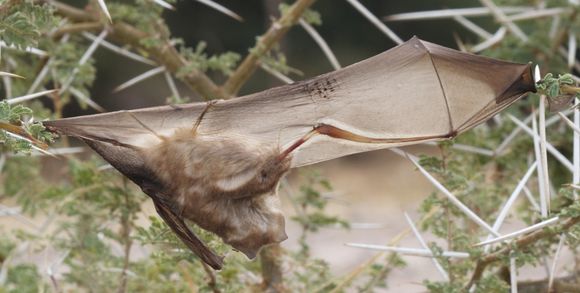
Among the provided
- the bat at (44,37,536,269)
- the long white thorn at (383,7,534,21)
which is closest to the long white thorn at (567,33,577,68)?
the long white thorn at (383,7,534,21)

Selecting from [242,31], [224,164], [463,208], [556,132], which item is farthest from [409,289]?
[242,31]

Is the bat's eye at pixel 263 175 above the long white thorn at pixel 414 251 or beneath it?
beneath

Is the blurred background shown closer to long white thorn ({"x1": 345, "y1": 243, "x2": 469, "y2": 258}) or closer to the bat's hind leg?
long white thorn ({"x1": 345, "y1": 243, "x2": 469, "y2": 258})

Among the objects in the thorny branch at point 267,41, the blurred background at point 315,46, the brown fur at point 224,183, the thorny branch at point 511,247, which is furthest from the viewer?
the blurred background at point 315,46

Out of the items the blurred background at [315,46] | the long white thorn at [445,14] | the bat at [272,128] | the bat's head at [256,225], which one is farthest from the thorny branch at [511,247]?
the blurred background at [315,46]

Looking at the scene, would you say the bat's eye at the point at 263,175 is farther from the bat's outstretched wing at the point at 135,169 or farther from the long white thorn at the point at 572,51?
the long white thorn at the point at 572,51

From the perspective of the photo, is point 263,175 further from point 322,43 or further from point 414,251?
point 322,43
